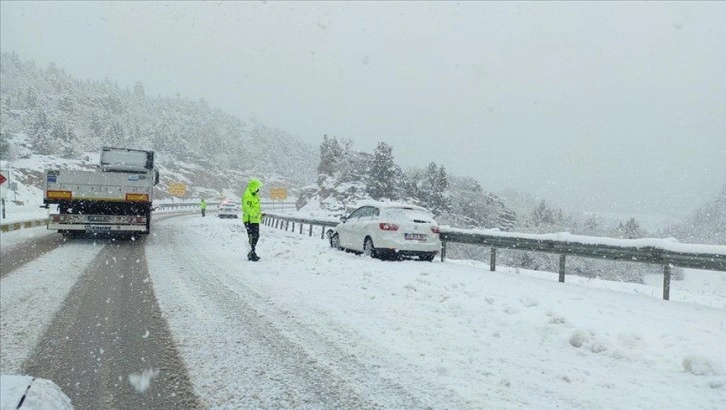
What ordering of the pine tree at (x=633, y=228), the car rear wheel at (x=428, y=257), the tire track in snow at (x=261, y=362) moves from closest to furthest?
the tire track in snow at (x=261, y=362) → the car rear wheel at (x=428, y=257) → the pine tree at (x=633, y=228)

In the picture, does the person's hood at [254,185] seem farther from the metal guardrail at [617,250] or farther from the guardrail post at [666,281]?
the guardrail post at [666,281]

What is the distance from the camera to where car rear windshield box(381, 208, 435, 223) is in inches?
518

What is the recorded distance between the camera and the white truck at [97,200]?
1451 cm

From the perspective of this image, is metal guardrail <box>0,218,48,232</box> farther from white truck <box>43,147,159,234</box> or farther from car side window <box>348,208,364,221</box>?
car side window <box>348,208,364,221</box>

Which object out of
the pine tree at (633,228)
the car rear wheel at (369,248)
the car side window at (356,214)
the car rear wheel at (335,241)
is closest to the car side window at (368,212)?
the car side window at (356,214)

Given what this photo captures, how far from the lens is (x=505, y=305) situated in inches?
275

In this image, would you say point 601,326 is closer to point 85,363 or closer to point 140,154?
point 85,363

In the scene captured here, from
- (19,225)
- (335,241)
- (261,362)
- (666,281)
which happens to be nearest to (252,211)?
(335,241)

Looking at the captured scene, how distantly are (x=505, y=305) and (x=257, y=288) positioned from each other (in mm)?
4023

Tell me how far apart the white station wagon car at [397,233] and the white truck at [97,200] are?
287 inches

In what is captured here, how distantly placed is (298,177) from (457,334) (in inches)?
7744

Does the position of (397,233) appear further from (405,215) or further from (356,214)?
(356,214)

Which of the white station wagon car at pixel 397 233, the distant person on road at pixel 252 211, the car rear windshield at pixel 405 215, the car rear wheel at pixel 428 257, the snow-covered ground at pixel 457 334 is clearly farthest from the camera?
the car rear wheel at pixel 428 257

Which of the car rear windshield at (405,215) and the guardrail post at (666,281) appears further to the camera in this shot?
the car rear windshield at (405,215)
